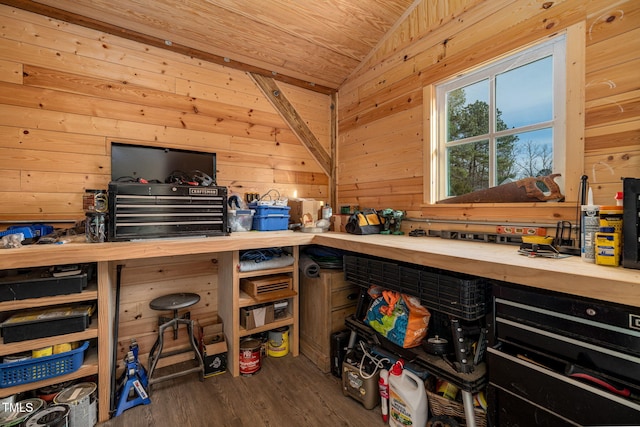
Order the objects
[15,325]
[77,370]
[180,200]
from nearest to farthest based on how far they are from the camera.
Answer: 1. [15,325]
2. [77,370]
3. [180,200]

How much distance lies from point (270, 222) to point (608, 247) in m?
2.04

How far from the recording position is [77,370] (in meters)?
1.68

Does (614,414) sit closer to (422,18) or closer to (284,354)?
(284,354)

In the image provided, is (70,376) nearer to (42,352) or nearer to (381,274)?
(42,352)

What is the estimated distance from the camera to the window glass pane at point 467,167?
6.94 feet

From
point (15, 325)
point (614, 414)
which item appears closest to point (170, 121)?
point (15, 325)

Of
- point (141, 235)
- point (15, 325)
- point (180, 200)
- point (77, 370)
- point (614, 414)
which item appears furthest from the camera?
point (180, 200)

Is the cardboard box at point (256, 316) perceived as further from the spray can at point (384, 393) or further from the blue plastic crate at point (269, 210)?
the spray can at point (384, 393)

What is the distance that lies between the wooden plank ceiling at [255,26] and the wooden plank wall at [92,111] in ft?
0.32

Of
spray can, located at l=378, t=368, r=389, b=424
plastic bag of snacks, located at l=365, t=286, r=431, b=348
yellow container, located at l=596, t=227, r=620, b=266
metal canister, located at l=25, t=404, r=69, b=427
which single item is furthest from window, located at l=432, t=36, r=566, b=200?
metal canister, located at l=25, t=404, r=69, b=427

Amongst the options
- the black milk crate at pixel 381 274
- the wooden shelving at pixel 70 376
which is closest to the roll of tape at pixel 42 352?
the wooden shelving at pixel 70 376

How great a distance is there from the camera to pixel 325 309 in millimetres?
2217

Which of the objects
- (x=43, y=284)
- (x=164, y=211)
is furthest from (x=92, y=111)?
(x=43, y=284)

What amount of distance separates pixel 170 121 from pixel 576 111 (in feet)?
8.92
